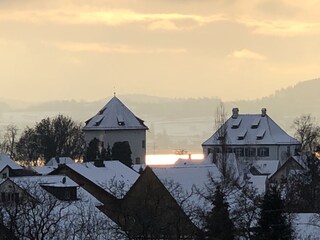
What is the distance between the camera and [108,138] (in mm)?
116562

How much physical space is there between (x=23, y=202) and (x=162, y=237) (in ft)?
19.4

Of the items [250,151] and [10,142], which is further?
[10,142]

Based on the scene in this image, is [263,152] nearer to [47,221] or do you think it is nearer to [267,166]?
[267,166]

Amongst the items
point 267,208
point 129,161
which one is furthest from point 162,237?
point 129,161

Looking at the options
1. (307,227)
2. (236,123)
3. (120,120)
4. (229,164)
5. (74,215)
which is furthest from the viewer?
(236,123)

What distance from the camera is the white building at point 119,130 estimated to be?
116 metres

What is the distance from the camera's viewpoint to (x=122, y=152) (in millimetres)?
104875

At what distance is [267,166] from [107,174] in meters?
39.7

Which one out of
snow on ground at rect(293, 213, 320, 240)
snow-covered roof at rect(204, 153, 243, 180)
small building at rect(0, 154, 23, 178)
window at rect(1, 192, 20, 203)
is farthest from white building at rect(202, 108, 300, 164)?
snow on ground at rect(293, 213, 320, 240)

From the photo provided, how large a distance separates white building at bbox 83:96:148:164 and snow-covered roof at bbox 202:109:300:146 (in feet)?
25.9

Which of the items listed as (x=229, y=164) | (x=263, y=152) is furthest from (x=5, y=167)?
(x=263, y=152)

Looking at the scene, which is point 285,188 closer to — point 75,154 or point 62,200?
point 62,200

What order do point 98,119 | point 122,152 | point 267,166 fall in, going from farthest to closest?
point 98,119
point 267,166
point 122,152

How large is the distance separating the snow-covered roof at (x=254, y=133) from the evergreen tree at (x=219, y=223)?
8075cm
